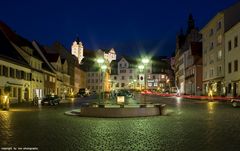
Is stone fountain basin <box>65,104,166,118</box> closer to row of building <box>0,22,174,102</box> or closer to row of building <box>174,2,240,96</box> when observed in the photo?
row of building <box>0,22,174,102</box>

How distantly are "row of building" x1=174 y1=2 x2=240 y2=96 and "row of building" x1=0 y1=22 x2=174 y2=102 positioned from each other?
12.2 metres

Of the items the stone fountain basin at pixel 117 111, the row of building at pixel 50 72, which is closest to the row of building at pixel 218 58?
the row of building at pixel 50 72

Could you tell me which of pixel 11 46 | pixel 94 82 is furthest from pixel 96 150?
pixel 94 82

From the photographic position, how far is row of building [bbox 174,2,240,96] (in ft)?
194

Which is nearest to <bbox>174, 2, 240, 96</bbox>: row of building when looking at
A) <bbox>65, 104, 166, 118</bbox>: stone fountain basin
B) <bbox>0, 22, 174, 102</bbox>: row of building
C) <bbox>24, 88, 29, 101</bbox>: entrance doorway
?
<bbox>0, 22, 174, 102</bbox>: row of building

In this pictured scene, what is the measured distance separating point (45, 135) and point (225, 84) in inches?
2041

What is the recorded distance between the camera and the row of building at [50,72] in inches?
2046

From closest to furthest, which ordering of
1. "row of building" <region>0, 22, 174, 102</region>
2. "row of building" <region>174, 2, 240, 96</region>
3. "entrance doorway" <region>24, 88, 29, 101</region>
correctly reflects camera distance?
1. "row of building" <region>0, 22, 174, 102</region>
2. "row of building" <region>174, 2, 240, 96</region>
3. "entrance doorway" <region>24, 88, 29, 101</region>

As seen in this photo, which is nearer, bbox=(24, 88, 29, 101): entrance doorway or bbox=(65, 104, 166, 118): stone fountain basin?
bbox=(65, 104, 166, 118): stone fountain basin

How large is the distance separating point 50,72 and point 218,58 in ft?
108

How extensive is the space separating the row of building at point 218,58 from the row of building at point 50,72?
1218 centimetres

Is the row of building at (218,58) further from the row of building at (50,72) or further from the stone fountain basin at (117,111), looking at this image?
the stone fountain basin at (117,111)

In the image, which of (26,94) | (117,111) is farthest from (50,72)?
(117,111)

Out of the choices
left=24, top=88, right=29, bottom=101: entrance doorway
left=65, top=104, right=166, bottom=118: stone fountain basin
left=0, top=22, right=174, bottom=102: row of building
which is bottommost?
left=65, top=104, right=166, bottom=118: stone fountain basin
